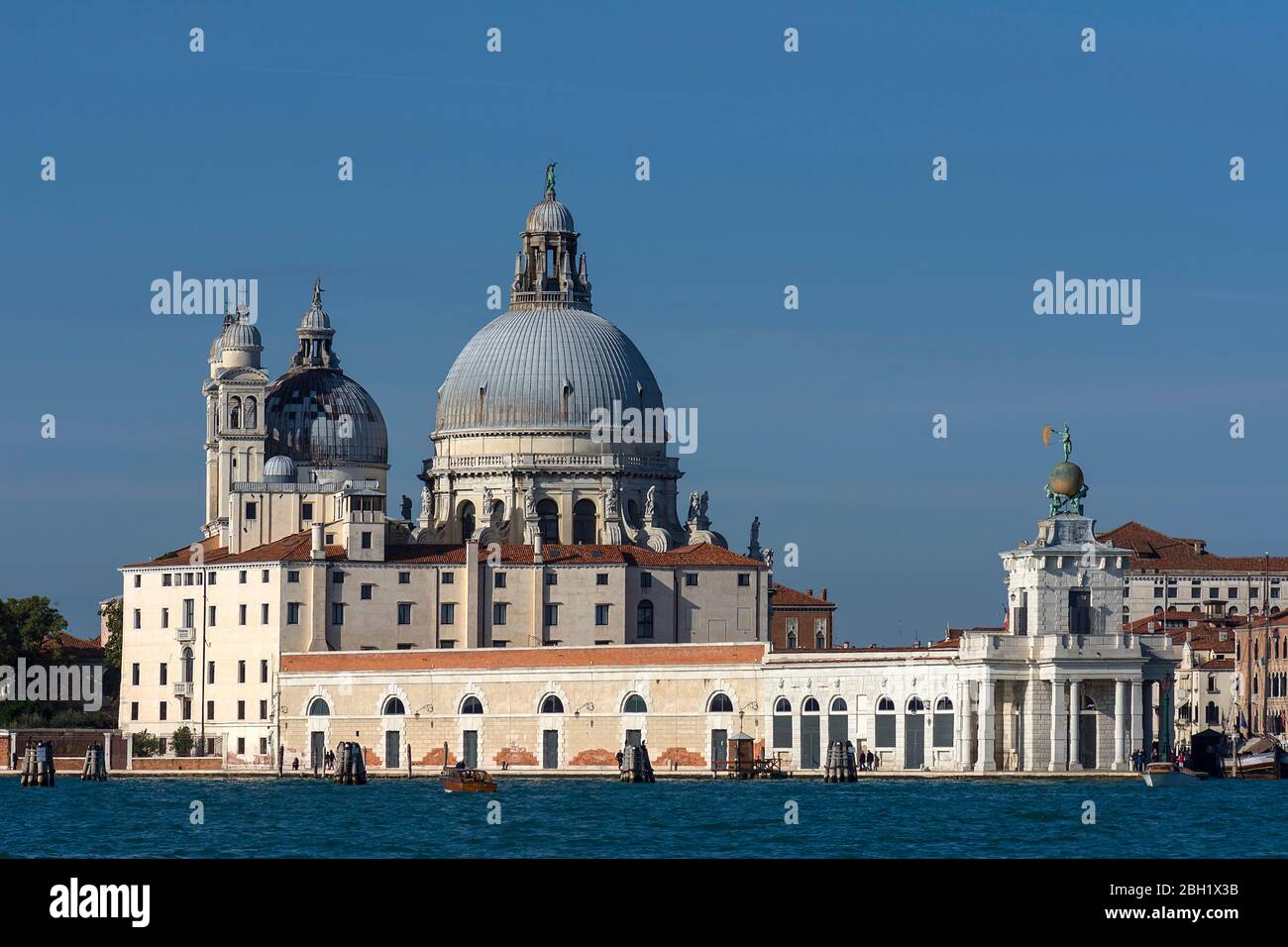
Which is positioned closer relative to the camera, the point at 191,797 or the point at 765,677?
the point at 191,797

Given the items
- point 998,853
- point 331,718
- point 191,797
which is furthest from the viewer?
point 331,718

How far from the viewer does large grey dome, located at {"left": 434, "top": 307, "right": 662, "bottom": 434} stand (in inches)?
4011

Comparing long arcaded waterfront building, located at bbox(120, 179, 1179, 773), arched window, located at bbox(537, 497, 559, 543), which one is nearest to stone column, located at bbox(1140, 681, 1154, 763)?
long arcaded waterfront building, located at bbox(120, 179, 1179, 773)

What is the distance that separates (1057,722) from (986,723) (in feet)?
7.02

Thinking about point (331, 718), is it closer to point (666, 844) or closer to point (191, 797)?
point (191, 797)

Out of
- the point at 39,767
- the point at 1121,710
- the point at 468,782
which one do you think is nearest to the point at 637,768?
the point at 468,782

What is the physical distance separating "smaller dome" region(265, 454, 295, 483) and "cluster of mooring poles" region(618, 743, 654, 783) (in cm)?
2719

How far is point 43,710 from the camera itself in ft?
320

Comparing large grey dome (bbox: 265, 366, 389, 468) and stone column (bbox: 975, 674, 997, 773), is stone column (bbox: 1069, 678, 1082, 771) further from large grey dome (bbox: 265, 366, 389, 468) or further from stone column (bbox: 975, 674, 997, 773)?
large grey dome (bbox: 265, 366, 389, 468)

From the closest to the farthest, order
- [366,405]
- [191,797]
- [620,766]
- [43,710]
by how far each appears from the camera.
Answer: [191,797], [620,766], [43,710], [366,405]

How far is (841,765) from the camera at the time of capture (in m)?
74.4

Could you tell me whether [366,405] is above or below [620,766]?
above
